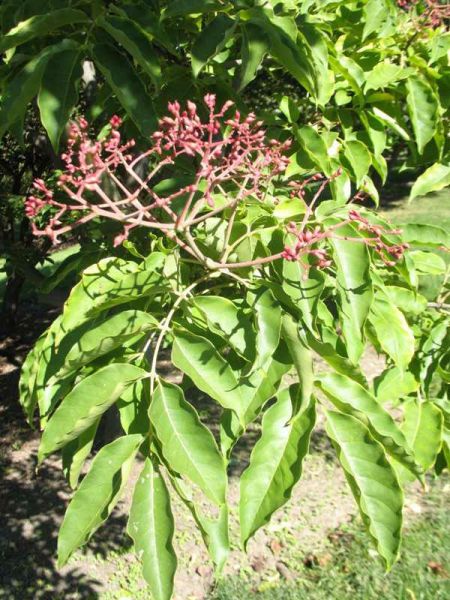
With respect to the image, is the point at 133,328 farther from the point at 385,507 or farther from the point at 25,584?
the point at 25,584

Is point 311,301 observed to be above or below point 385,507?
above

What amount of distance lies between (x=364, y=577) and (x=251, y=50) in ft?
8.81

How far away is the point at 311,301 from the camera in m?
1.20

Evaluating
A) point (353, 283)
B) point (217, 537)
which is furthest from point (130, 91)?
point (217, 537)

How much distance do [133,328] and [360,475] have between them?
540 mm

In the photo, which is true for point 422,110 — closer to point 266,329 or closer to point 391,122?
point 391,122

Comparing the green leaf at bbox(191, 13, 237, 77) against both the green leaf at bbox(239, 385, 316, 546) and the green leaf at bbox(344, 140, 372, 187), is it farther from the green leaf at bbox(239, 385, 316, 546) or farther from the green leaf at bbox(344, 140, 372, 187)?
the green leaf at bbox(239, 385, 316, 546)

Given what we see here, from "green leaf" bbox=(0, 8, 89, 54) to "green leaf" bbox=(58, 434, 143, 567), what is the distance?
3.18 ft

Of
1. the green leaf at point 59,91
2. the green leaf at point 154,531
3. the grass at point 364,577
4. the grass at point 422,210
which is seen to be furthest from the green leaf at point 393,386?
the grass at point 422,210

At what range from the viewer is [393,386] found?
1.58 metres

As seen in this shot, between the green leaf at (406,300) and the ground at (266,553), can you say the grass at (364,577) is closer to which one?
the ground at (266,553)

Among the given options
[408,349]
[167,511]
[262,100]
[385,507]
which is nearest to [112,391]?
[167,511]

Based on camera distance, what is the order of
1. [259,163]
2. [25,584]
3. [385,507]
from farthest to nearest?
[25,584] → [259,163] → [385,507]

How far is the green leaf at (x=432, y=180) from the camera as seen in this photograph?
6.01 feet
